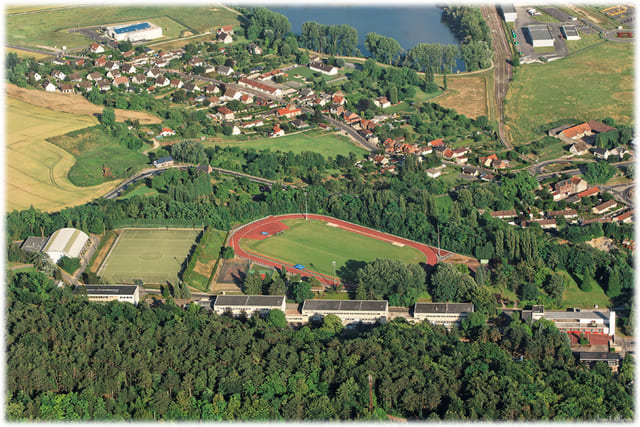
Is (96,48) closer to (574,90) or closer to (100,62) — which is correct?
(100,62)

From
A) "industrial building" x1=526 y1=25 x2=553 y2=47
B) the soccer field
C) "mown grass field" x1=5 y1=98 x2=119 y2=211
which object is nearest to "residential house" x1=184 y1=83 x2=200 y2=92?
"mown grass field" x1=5 y1=98 x2=119 y2=211

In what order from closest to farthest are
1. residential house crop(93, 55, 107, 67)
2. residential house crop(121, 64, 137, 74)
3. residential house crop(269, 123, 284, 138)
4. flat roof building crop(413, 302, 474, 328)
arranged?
flat roof building crop(413, 302, 474, 328), residential house crop(269, 123, 284, 138), residential house crop(121, 64, 137, 74), residential house crop(93, 55, 107, 67)

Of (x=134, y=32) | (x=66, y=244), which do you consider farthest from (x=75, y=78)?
(x=66, y=244)

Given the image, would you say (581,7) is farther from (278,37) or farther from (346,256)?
(346,256)

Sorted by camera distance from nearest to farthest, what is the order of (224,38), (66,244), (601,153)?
(66,244), (601,153), (224,38)

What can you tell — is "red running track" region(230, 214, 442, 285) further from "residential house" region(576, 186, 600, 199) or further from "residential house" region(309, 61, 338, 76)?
"residential house" region(309, 61, 338, 76)
